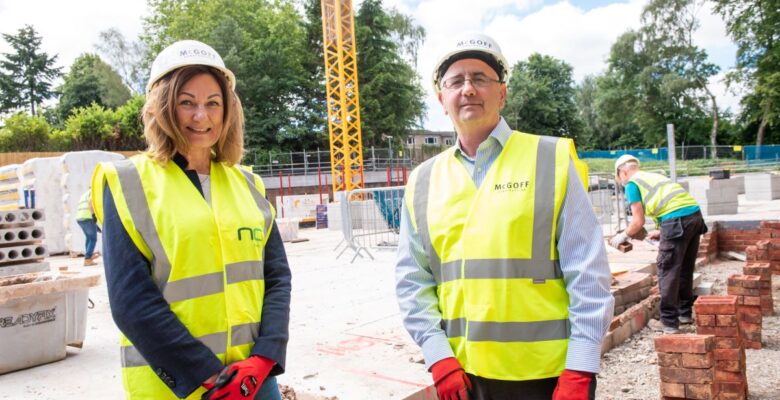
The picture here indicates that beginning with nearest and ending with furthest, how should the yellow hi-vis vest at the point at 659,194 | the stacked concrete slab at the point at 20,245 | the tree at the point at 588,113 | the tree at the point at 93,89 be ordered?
1. the stacked concrete slab at the point at 20,245
2. the yellow hi-vis vest at the point at 659,194
3. the tree at the point at 93,89
4. the tree at the point at 588,113

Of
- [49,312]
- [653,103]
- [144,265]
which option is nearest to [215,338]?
[144,265]

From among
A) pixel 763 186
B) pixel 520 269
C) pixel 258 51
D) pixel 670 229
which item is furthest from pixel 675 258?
pixel 258 51

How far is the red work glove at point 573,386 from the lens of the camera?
1808 millimetres

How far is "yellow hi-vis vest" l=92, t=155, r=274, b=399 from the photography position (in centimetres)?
180

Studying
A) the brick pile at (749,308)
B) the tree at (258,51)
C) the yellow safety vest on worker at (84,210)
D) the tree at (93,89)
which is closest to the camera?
the brick pile at (749,308)

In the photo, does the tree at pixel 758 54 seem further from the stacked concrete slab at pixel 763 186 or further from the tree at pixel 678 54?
the stacked concrete slab at pixel 763 186

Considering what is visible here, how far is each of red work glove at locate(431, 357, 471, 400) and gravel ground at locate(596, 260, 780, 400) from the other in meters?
2.66

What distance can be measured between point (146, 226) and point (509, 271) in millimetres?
1180

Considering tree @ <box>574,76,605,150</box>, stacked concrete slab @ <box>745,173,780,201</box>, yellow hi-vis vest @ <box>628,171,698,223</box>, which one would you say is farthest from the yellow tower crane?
tree @ <box>574,76,605,150</box>

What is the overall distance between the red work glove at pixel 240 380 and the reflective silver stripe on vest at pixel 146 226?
33 cm

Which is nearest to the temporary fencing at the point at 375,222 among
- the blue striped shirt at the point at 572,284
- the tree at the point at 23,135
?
the blue striped shirt at the point at 572,284

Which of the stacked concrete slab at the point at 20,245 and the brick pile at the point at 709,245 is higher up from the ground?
the stacked concrete slab at the point at 20,245

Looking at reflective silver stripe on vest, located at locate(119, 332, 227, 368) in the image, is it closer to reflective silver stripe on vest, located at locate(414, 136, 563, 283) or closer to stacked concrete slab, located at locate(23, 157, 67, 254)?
reflective silver stripe on vest, located at locate(414, 136, 563, 283)

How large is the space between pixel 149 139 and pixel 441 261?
1.12m
